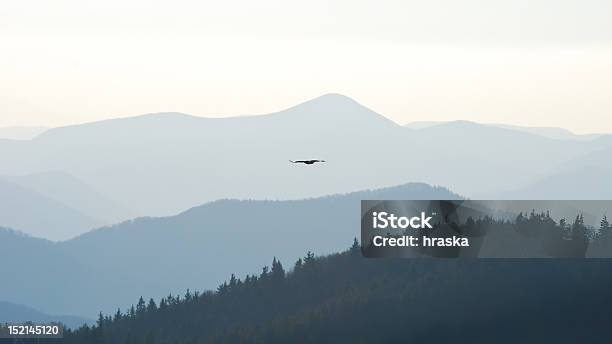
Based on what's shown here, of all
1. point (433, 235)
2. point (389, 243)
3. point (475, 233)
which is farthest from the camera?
point (475, 233)

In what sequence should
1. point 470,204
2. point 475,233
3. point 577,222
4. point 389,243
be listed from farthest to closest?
point 577,222, point 475,233, point 470,204, point 389,243

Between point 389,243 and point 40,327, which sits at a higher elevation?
point 389,243

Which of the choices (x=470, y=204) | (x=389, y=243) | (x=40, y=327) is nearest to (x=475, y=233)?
(x=470, y=204)

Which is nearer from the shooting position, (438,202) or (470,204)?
(438,202)

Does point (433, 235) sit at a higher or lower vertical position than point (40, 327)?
higher

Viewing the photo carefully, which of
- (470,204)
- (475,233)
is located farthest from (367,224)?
(475,233)

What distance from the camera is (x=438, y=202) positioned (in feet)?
323

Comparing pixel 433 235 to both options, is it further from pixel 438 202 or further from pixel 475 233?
pixel 475 233

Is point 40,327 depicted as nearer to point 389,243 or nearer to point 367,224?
point 389,243

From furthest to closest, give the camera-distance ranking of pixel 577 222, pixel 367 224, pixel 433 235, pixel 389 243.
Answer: pixel 577 222 → pixel 389 243 → pixel 433 235 → pixel 367 224

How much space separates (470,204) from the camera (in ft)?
437

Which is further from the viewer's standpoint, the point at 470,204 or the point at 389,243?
the point at 470,204

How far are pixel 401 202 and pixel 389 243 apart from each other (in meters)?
25.0

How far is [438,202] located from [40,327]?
60338 millimetres
